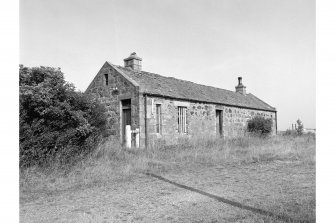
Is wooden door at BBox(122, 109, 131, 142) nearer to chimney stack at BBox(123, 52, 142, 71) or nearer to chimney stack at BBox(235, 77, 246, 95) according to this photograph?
chimney stack at BBox(123, 52, 142, 71)

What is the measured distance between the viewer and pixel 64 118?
6855 millimetres

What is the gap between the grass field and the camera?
382 cm

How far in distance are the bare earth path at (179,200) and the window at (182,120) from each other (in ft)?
22.1

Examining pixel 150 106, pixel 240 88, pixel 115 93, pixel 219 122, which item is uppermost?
pixel 240 88

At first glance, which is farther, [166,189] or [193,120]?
[193,120]

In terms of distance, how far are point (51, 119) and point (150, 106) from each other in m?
5.86

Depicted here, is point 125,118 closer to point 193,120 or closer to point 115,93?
point 115,93

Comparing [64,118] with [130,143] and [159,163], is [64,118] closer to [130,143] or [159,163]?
[159,163]

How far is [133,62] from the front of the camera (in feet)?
47.3

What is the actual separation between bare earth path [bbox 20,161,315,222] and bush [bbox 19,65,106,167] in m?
1.54

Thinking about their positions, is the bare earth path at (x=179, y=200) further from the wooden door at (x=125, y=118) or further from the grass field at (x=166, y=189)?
the wooden door at (x=125, y=118)

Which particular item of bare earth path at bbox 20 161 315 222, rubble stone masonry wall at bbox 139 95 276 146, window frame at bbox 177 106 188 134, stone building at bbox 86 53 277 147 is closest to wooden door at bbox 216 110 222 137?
stone building at bbox 86 53 277 147

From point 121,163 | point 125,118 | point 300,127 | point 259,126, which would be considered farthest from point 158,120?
point 300,127

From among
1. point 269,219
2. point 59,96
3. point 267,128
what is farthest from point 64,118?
point 267,128
